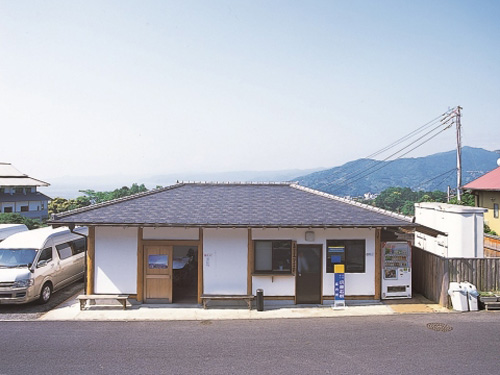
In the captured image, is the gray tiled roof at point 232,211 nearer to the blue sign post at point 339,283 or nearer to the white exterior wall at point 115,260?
the white exterior wall at point 115,260

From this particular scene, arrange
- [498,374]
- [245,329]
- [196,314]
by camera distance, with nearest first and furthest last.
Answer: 1. [498,374]
2. [245,329]
3. [196,314]

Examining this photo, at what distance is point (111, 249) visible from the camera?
1265 centimetres

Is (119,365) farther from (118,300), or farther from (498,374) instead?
(498,374)

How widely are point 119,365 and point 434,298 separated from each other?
10871 millimetres

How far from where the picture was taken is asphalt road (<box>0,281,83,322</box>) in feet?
36.9

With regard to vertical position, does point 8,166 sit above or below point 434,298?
above

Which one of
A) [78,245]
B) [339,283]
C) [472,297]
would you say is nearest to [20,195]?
[78,245]

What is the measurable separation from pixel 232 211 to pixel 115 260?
4682 millimetres

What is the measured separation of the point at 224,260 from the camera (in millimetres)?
12609

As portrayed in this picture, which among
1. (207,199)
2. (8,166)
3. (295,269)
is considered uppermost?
(8,166)

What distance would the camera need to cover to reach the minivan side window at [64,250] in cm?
1398

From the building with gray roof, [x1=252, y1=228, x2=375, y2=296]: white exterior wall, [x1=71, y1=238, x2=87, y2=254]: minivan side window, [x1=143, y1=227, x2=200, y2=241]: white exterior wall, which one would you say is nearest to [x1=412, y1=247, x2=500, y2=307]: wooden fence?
[x1=252, y1=228, x2=375, y2=296]: white exterior wall

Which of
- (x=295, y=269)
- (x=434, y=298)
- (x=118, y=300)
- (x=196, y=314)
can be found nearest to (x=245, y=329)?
(x=196, y=314)

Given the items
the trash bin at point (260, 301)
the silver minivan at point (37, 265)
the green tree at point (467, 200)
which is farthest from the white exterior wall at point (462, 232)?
the silver minivan at point (37, 265)
